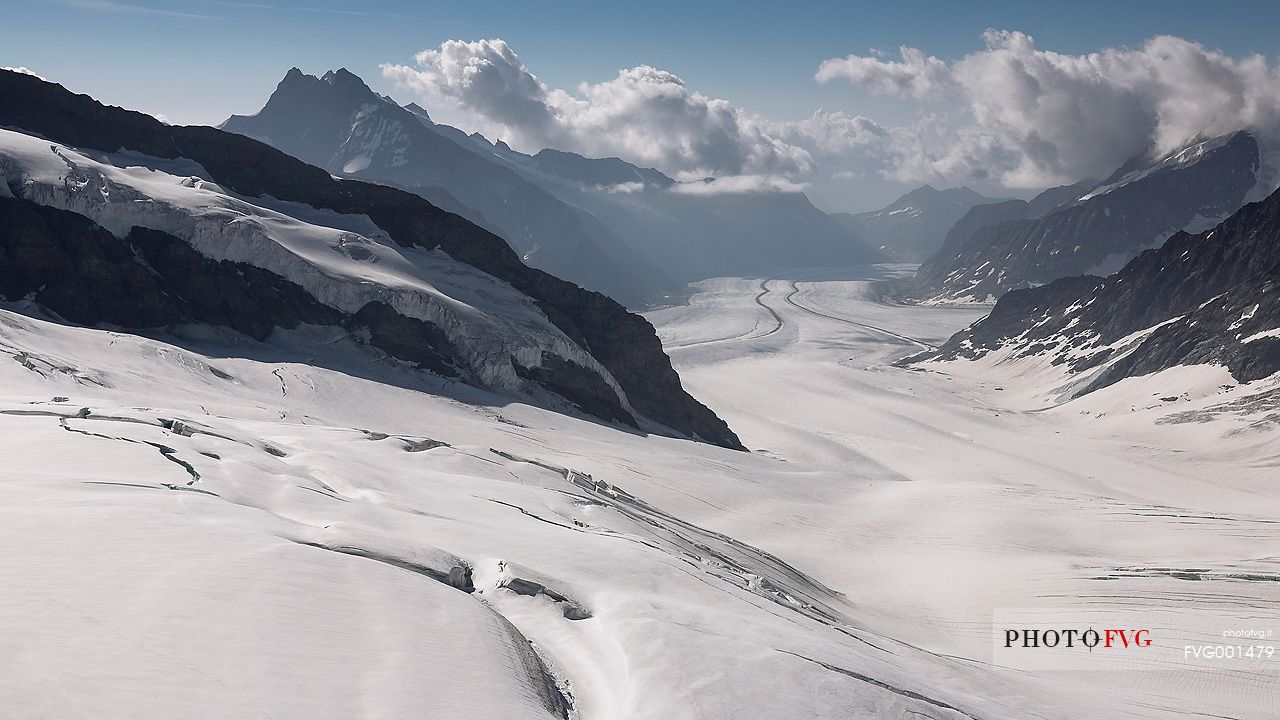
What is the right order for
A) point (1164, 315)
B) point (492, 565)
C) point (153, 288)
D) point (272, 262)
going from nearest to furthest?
point (492, 565)
point (153, 288)
point (272, 262)
point (1164, 315)

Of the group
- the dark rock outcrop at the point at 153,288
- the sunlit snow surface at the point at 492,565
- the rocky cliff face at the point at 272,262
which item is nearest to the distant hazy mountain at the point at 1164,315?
the sunlit snow surface at the point at 492,565

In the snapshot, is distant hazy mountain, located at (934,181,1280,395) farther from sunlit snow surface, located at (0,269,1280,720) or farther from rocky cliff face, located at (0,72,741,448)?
rocky cliff face, located at (0,72,741,448)

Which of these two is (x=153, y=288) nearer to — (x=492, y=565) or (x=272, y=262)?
(x=272, y=262)

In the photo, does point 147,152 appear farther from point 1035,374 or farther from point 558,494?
point 1035,374

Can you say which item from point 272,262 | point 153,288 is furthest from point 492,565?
point 272,262

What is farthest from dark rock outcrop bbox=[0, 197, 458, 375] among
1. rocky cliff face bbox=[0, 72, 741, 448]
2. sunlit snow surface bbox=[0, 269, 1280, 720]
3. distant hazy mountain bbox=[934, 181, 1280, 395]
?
distant hazy mountain bbox=[934, 181, 1280, 395]

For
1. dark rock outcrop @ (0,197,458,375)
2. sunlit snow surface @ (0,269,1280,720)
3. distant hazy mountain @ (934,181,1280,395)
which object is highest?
distant hazy mountain @ (934,181,1280,395)

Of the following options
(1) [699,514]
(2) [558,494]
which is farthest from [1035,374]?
(2) [558,494]
